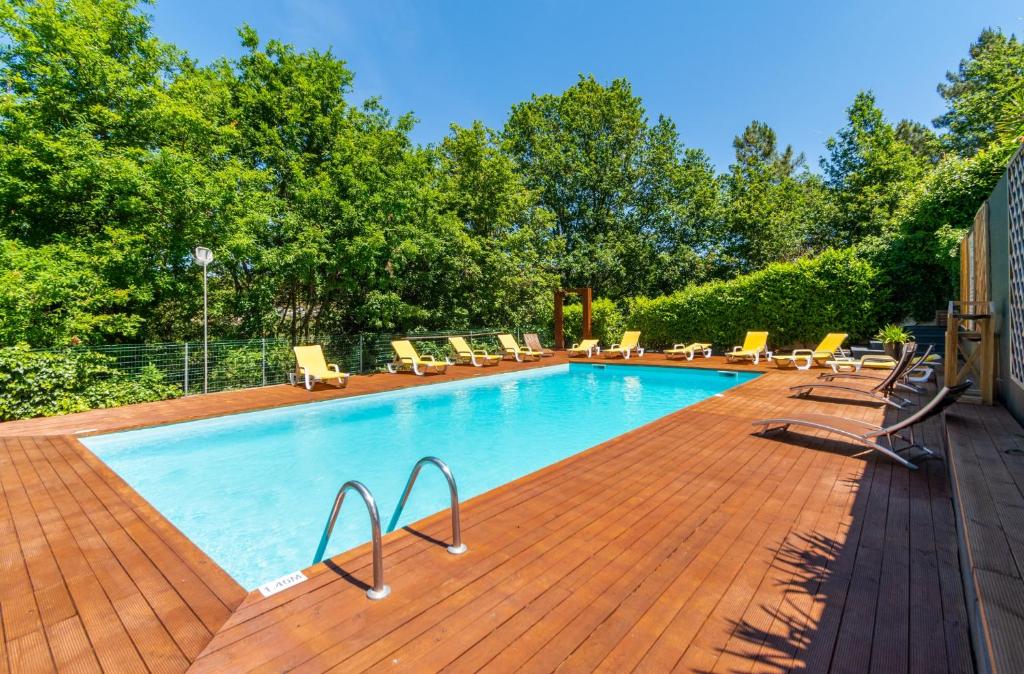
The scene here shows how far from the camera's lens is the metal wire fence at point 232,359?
29.0ft

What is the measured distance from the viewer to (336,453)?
21.8 ft

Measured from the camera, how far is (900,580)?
2.46 metres

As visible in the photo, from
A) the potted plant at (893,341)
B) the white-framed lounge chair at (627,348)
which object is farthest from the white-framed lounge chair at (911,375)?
the white-framed lounge chair at (627,348)

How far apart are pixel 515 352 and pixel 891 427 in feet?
37.7

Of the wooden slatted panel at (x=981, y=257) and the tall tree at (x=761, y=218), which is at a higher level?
the tall tree at (x=761, y=218)

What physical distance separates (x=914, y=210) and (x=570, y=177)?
16.0 meters

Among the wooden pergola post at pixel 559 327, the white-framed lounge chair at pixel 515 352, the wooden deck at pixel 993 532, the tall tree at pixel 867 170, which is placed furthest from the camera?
the tall tree at pixel 867 170

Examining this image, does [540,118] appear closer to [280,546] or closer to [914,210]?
[914,210]

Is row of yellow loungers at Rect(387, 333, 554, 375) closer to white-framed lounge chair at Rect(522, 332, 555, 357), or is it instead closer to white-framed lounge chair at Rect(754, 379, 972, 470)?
white-framed lounge chair at Rect(522, 332, 555, 357)

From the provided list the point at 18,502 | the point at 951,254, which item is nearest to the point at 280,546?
the point at 18,502

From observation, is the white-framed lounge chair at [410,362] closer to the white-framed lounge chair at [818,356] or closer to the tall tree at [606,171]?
the white-framed lounge chair at [818,356]

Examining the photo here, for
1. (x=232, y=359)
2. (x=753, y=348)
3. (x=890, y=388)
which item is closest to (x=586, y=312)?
(x=753, y=348)

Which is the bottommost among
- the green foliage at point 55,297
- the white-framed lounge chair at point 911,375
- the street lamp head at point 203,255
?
the white-framed lounge chair at point 911,375

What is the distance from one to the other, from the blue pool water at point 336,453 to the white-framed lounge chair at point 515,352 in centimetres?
398
